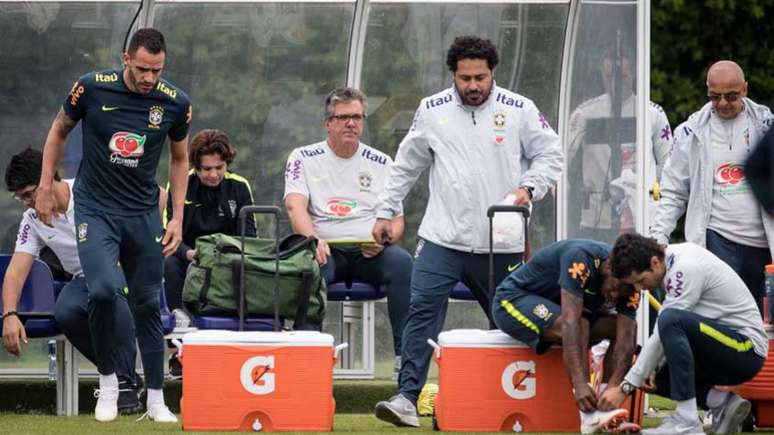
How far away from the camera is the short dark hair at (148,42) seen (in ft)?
27.6

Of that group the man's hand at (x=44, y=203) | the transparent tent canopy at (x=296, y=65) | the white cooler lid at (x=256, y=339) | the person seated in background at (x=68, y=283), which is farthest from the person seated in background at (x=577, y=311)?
the transparent tent canopy at (x=296, y=65)

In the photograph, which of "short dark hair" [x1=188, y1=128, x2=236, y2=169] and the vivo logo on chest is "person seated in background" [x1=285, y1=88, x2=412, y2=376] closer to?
the vivo logo on chest

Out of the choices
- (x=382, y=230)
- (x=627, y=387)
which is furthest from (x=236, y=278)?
(x=627, y=387)

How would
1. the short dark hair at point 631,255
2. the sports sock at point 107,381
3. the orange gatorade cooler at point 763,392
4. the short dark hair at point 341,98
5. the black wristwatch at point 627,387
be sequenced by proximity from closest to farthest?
the short dark hair at point 631,255 → the black wristwatch at point 627,387 → the orange gatorade cooler at point 763,392 → the sports sock at point 107,381 → the short dark hair at point 341,98

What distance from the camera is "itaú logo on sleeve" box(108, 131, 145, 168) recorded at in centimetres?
858

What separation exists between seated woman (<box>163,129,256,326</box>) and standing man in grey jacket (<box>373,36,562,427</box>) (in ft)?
7.11

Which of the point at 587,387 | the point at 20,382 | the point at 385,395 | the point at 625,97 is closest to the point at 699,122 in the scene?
the point at 625,97

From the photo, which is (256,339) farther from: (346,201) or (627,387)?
(346,201)

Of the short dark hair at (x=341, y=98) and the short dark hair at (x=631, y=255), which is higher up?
the short dark hair at (x=341, y=98)

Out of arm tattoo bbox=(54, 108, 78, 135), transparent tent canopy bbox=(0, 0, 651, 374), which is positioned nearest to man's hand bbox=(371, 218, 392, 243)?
arm tattoo bbox=(54, 108, 78, 135)

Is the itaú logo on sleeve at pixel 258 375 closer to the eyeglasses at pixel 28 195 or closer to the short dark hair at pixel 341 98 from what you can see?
the eyeglasses at pixel 28 195

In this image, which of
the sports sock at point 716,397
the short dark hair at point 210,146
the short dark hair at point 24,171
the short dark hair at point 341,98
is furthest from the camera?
the short dark hair at point 210,146

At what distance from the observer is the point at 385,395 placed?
1073 cm

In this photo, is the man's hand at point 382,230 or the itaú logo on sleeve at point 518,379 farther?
the man's hand at point 382,230
